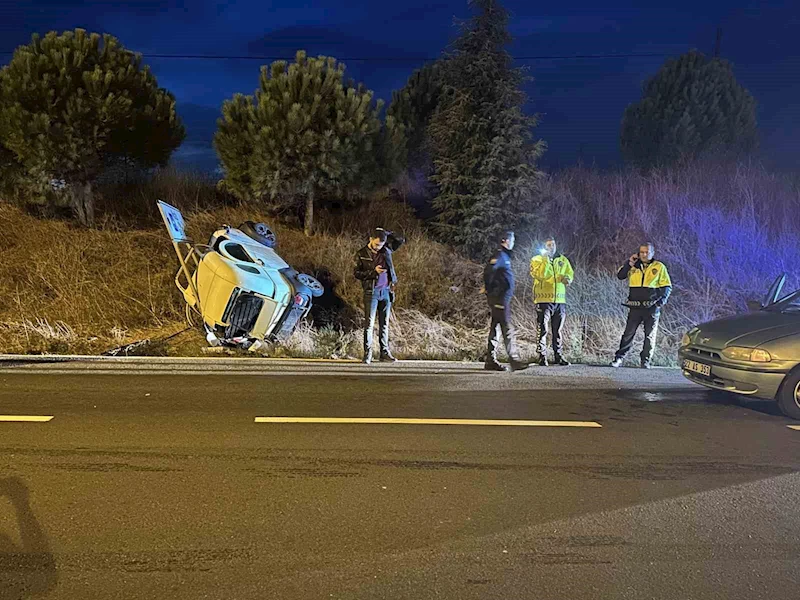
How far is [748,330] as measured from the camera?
617cm

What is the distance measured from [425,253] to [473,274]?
3.78 feet

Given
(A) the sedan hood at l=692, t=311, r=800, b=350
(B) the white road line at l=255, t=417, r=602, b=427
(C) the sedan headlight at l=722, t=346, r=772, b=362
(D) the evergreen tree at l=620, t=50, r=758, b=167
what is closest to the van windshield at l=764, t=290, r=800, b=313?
(A) the sedan hood at l=692, t=311, r=800, b=350

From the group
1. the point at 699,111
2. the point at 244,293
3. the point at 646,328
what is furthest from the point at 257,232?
the point at 699,111

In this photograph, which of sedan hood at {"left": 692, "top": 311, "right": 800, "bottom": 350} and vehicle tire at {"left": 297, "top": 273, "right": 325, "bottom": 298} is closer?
sedan hood at {"left": 692, "top": 311, "right": 800, "bottom": 350}

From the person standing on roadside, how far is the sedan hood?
13.5ft

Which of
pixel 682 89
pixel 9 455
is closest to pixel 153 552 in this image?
pixel 9 455

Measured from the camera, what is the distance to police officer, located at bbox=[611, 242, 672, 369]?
841cm

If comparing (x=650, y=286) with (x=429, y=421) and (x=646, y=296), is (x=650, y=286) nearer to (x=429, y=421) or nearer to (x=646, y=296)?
(x=646, y=296)

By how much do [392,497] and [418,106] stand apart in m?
14.0

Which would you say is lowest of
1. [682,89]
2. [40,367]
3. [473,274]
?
[40,367]

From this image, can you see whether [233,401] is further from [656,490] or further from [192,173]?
[192,173]

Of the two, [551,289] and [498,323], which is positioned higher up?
[551,289]

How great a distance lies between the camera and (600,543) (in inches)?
132

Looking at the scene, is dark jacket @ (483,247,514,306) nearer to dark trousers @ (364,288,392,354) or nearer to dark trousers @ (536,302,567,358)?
dark trousers @ (536,302,567,358)
